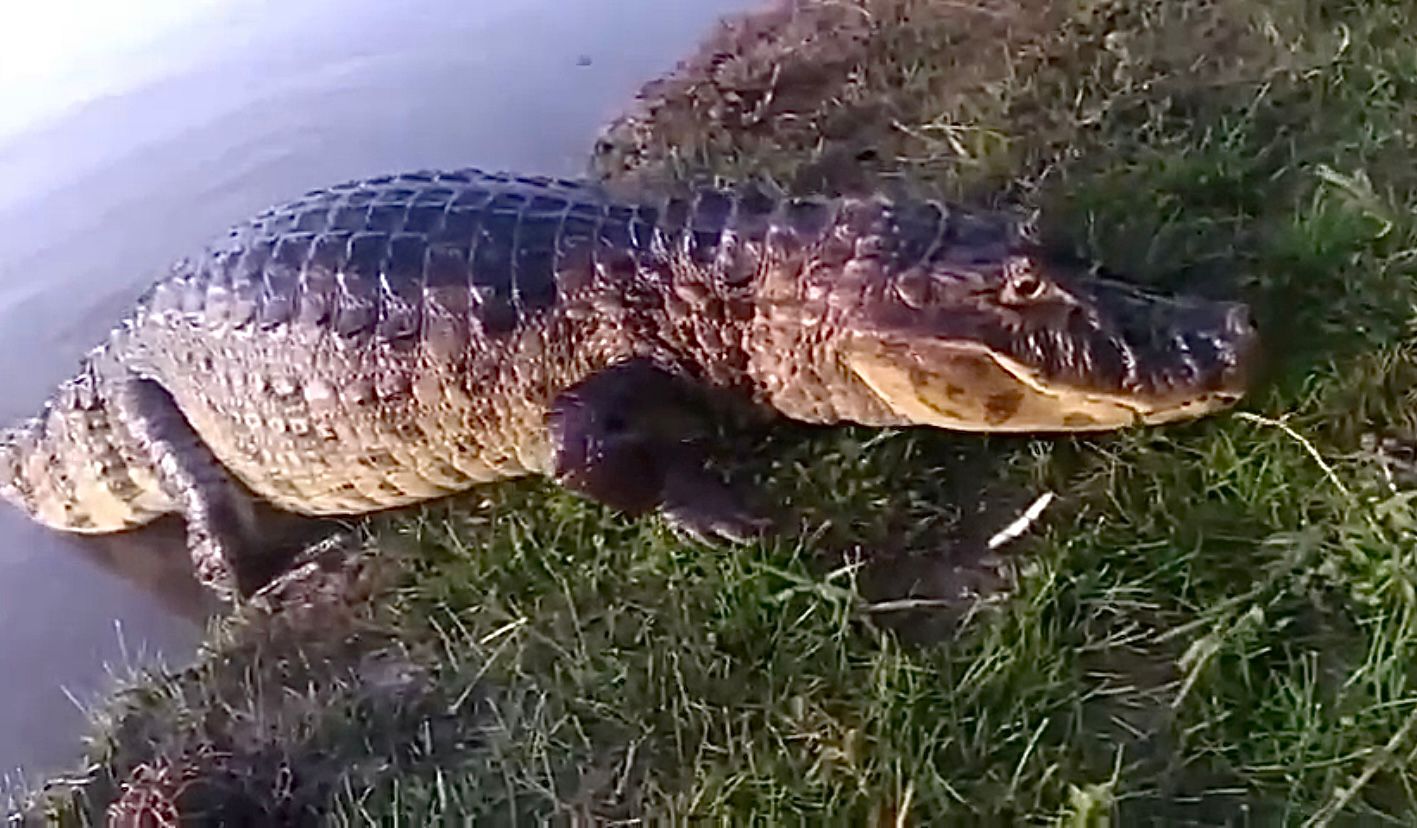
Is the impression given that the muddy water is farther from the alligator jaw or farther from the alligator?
the alligator jaw

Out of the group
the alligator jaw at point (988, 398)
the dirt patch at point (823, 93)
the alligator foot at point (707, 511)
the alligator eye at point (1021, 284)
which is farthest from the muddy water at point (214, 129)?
the alligator eye at point (1021, 284)

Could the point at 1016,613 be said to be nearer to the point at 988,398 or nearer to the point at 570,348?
the point at 988,398

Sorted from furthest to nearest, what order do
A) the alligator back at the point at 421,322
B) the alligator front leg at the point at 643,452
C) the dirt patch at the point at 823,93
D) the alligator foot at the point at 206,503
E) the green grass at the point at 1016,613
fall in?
the dirt patch at the point at 823,93, the alligator foot at the point at 206,503, the alligator back at the point at 421,322, the alligator front leg at the point at 643,452, the green grass at the point at 1016,613

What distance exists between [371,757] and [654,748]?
552mm

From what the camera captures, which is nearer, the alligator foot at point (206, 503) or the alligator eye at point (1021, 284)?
→ the alligator eye at point (1021, 284)

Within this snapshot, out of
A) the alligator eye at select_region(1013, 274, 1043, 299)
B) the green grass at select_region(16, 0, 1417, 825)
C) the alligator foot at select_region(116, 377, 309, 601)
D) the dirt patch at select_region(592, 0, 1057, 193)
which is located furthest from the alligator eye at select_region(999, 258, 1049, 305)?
the alligator foot at select_region(116, 377, 309, 601)

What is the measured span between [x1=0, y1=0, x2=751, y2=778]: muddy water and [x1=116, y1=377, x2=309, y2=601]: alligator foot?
12cm

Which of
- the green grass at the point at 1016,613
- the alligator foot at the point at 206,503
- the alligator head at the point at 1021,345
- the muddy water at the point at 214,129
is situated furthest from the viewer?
the muddy water at the point at 214,129

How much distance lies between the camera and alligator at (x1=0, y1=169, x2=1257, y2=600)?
2.91 m

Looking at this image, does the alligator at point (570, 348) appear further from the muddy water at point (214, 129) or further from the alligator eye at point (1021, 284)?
the muddy water at point (214, 129)

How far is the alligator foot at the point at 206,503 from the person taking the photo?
148 inches

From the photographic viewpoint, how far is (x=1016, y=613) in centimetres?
246

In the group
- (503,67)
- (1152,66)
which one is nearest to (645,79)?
(503,67)

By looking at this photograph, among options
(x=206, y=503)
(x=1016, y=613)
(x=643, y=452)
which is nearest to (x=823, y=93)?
(x=643, y=452)
